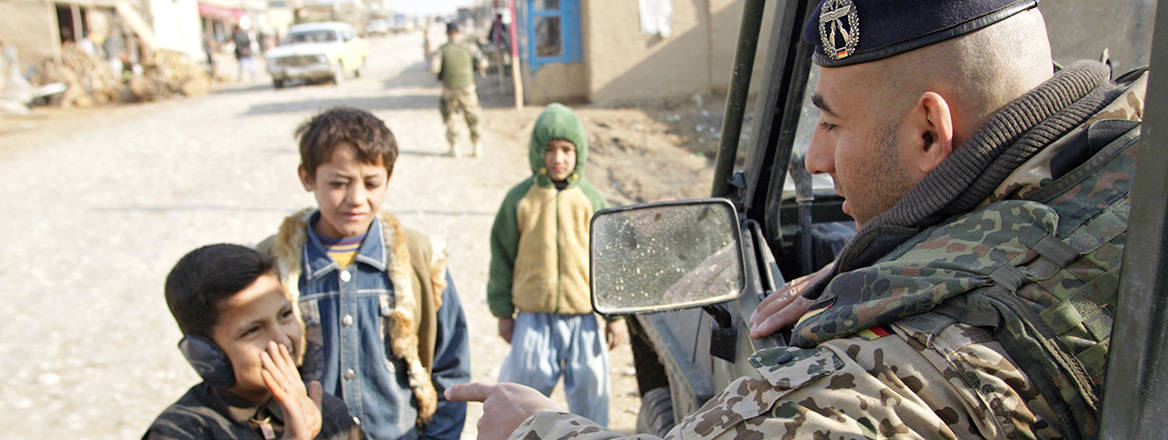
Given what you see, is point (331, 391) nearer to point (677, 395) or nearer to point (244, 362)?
point (244, 362)

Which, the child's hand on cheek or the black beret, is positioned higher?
the black beret

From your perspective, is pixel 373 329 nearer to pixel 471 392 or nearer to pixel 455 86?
pixel 471 392

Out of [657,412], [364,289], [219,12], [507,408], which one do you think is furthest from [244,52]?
[507,408]

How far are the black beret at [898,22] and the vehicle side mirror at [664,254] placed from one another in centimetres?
67

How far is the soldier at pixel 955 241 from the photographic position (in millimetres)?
940

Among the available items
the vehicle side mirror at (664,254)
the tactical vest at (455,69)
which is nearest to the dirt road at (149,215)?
the tactical vest at (455,69)

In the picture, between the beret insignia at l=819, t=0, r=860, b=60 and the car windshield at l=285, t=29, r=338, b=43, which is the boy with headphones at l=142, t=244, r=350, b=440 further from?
the car windshield at l=285, t=29, r=338, b=43

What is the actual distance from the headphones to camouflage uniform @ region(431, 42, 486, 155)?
9.17m

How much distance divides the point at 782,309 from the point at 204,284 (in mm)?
1384

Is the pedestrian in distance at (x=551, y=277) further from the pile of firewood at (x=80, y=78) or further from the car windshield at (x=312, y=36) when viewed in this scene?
the car windshield at (x=312, y=36)

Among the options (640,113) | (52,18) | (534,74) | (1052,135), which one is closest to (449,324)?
(1052,135)

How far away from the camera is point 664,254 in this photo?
1.96m

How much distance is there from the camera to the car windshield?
79.2 feet

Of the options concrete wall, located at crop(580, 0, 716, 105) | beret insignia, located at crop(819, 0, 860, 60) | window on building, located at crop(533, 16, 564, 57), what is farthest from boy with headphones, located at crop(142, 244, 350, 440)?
window on building, located at crop(533, 16, 564, 57)
